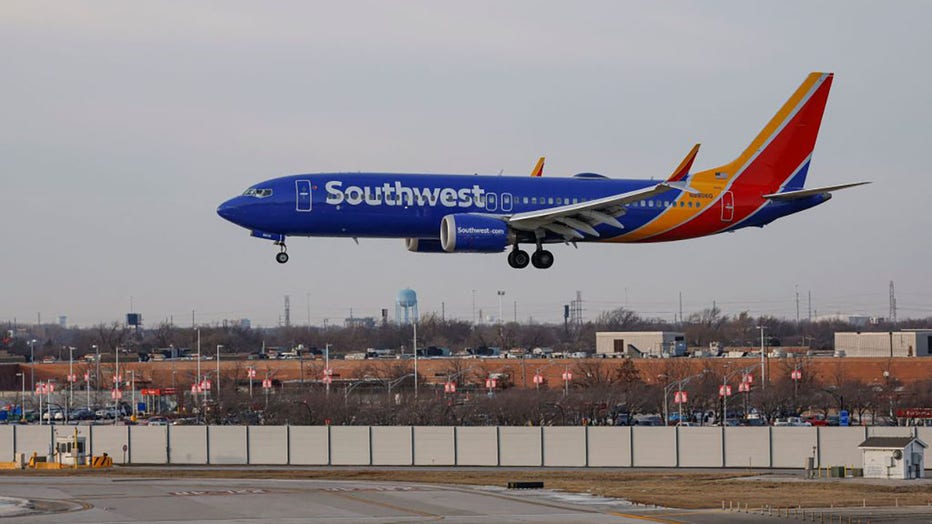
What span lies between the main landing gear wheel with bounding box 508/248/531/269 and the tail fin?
12.6m

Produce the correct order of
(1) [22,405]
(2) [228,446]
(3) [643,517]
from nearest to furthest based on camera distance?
1. (3) [643,517]
2. (2) [228,446]
3. (1) [22,405]

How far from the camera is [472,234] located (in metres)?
70.9

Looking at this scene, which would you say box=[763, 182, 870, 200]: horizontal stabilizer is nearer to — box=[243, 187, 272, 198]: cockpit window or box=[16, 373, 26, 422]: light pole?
box=[243, 187, 272, 198]: cockpit window

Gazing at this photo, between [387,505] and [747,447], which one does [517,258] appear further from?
[747,447]

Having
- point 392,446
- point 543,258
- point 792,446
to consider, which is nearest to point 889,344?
point 792,446

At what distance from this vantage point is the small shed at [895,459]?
9071cm

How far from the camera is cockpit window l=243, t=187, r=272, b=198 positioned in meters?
70.8

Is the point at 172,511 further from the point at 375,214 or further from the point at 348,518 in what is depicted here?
the point at 375,214

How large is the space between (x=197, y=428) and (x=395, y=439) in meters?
15.5

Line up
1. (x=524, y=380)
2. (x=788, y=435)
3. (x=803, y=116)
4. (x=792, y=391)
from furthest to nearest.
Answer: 1. (x=524, y=380)
2. (x=792, y=391)
3. (x=788, y=435)
4. (x=803, y=116)

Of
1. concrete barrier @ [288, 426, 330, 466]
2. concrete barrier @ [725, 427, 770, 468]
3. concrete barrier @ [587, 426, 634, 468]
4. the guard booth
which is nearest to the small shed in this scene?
concrete barrier @ [725, 427, 770, 468]

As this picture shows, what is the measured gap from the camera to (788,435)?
107 meters

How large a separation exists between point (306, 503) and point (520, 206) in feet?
62.7

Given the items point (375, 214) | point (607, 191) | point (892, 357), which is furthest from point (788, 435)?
point (892, 357)
